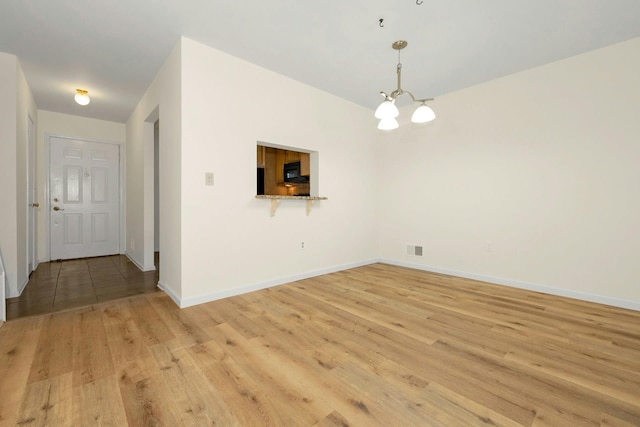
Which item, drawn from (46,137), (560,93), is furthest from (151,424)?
(46,137)

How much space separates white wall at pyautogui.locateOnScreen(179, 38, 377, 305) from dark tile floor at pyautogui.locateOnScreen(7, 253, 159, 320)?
2.81 feet

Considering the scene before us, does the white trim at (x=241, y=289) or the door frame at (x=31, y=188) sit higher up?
the door frame at (x=31, y=188)

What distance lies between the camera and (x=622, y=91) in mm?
2773

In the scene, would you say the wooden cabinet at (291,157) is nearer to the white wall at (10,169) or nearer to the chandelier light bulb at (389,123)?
the chandelier light bulb at (389,123)

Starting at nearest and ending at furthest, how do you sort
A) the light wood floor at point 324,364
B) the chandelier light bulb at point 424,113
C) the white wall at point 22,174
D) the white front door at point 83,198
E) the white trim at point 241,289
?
the light wood floor at point 324,364 → the chandelier light bulb at point 424,113 → the white trim at point 241,289 → the white wall at point 22,174 → the white front door at point 83,198

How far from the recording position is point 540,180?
3242 mm

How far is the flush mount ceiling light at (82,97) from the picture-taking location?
12.2 ft

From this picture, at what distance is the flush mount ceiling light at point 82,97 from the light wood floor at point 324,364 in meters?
2.84

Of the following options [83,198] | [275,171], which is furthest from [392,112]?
[83,198]

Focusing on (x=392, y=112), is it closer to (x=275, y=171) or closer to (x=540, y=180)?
(x=540, y=180)

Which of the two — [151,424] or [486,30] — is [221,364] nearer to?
[151,424]

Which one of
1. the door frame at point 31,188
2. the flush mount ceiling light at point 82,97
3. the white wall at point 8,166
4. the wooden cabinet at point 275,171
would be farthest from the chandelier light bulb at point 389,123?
the door frame at point 31,188

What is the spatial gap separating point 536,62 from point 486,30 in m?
1.06

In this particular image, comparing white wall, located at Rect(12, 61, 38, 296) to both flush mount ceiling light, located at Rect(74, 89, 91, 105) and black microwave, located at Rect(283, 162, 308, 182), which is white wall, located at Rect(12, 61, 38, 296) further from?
black microwave, located at Rect(283, 162, 308, 182)
